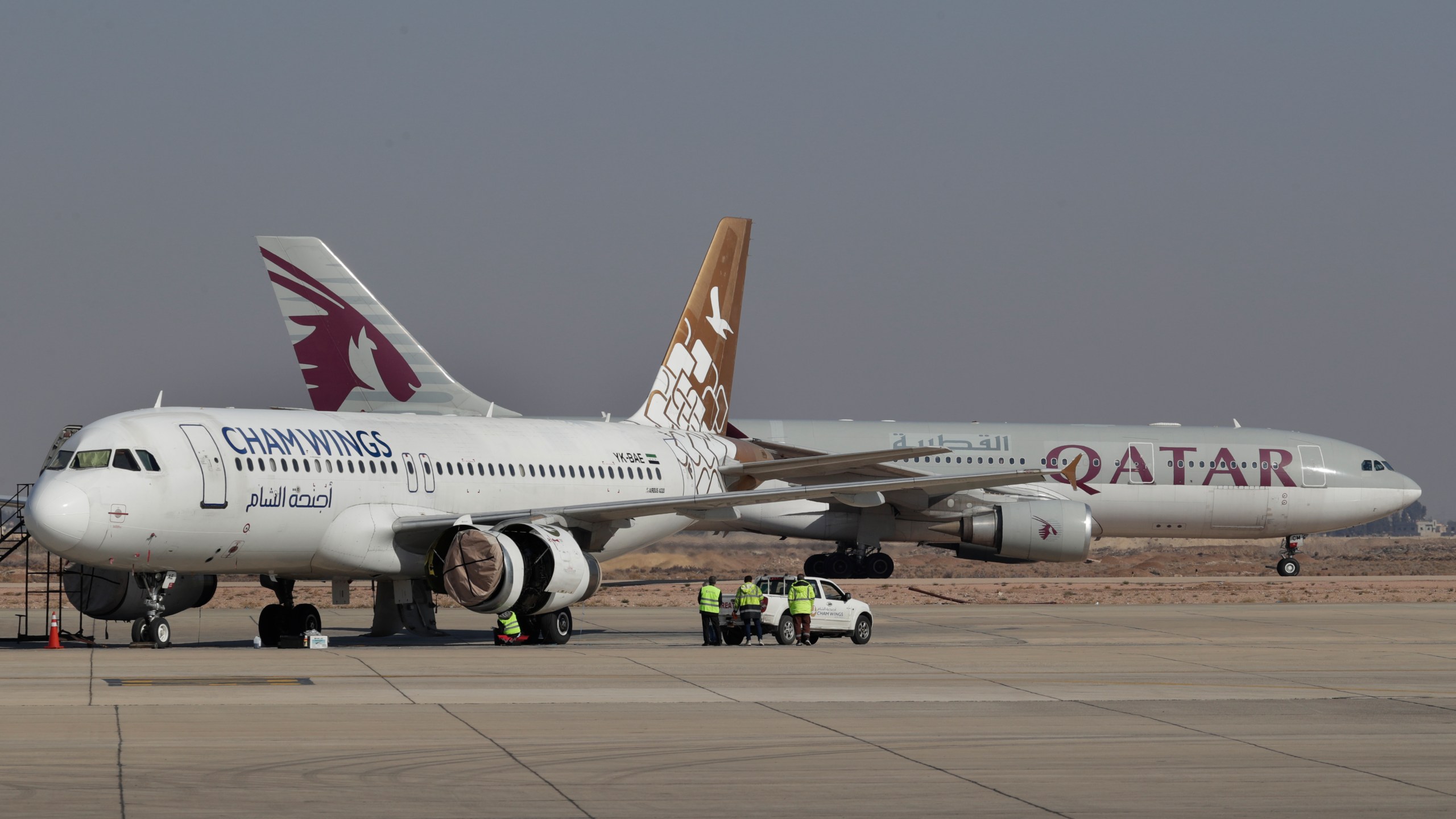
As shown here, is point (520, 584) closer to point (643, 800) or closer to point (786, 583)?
point (786, 583)

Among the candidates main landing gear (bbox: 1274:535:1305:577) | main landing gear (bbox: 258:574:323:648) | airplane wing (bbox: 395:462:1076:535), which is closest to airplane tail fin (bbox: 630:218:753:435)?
airplane wing (bbox: 395:462:1076:535)

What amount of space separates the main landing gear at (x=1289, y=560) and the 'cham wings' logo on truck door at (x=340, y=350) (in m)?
30.6

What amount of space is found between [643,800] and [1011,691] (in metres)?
9.19

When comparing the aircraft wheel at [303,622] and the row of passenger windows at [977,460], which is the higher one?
the row of passenger windows at [977,460]

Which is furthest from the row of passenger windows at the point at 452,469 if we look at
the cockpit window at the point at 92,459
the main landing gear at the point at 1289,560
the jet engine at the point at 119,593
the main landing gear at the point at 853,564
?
the main landing gear at the point at 1289,560

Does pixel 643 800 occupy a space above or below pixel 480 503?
below

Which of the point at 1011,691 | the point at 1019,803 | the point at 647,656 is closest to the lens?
the point at 1019,803

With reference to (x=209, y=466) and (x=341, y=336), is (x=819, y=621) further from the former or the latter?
(x=341, y=336)

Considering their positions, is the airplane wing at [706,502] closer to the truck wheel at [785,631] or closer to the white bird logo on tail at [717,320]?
the truck wheel at [785,631]

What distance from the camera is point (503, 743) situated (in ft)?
50.6

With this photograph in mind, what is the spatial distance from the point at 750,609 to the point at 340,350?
55.1 feet

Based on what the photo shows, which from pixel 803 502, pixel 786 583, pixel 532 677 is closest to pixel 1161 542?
pixel 803 502

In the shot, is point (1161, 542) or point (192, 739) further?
point (1161, 542)

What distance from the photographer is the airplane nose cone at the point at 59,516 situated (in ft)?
80.2
